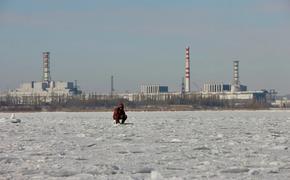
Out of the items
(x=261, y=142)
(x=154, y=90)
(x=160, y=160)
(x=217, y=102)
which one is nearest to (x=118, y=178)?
(x=160, y=160)

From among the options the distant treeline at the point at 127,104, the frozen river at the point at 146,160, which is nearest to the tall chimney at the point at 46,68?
the distant treeline at the point at 127,104

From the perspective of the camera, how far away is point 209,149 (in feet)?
34.6

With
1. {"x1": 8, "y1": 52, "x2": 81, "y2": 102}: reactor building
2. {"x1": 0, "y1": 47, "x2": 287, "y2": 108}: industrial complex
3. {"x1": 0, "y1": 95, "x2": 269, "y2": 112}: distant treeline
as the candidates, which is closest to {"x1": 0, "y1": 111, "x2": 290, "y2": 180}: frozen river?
{"x1": 0, "y1": 95, "x2": 269, "y2": 112}: distant treeline

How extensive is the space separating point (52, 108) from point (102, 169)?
99.5 m

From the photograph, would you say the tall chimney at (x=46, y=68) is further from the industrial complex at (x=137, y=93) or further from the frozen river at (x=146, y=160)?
the frozen river at (x=146, y=160)

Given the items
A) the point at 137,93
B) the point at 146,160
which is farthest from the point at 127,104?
the point at 146,160

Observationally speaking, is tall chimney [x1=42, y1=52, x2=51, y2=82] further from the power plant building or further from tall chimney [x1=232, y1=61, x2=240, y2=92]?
tall chimney [x1=232, y1=61, x2=240, y2=92]

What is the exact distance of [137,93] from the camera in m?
133

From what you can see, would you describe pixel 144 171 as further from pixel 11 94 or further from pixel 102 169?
pixel 11 94

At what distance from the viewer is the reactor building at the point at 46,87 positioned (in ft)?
429

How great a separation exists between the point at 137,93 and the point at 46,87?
838 inches

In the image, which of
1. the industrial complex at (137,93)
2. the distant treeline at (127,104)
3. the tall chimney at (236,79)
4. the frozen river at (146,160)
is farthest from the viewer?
the tall chimney at (236,79)

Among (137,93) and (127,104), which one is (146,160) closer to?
(127,104)

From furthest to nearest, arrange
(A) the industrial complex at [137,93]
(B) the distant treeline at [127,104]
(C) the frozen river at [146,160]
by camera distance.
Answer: (A) the industrial complex at [137,93] < (B) the distant treeline at [127,104] < (C) the frozen river at [146,160]
